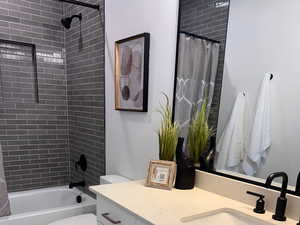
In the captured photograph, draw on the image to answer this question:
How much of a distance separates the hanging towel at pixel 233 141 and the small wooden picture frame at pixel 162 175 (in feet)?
0.85

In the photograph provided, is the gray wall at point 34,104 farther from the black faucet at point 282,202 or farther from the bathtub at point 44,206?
the black faucet at point 282,202

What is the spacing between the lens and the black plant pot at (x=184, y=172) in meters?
1.33

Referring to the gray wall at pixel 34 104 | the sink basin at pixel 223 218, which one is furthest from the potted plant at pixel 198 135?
the gray wall at pixel 34 104

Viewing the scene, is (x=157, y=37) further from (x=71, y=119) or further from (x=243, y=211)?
(x=71, y=119)

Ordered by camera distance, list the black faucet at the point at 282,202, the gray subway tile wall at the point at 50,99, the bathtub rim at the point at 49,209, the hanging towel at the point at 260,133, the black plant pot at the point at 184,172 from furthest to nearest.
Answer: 1. the gray subway tile wall at the point at 50,99
2. the bathtub rim at the point at 49,209
3. the black plant pot at the point at 184,172
4. the hanging towel at the point at 260,133
5. the black faucet at the point at 282,202

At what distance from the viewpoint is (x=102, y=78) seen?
2203 mm

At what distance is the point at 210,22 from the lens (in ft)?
4.47

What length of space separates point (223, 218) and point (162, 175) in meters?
0.39

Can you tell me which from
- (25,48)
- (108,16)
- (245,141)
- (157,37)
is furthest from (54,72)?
(245,141)

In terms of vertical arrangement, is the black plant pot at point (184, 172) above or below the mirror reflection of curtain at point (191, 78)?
below

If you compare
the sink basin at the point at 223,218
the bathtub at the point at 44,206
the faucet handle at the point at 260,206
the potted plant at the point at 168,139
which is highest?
the potted plant at the point at 168,139

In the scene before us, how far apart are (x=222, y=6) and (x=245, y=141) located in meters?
0.75

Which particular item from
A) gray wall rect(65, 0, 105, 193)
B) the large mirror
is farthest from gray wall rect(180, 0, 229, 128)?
gray wall rect(65, 0, 105, 193)

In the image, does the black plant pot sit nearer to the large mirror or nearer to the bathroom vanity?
the bathroom vanity
